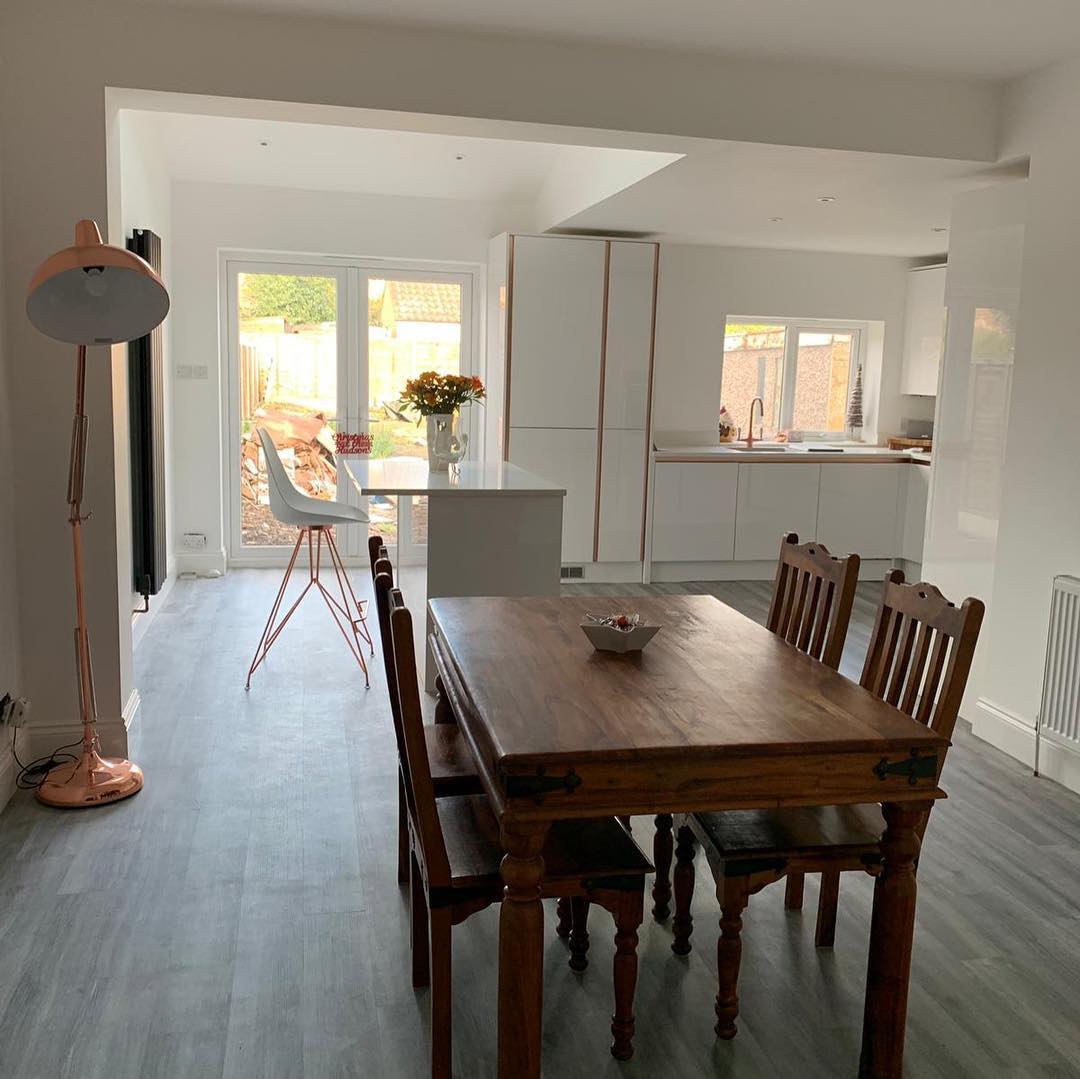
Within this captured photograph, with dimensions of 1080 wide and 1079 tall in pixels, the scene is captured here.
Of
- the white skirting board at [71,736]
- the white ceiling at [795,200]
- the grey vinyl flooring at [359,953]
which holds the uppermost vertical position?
the white ceiling at [795,200]

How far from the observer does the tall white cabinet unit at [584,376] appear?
655cm

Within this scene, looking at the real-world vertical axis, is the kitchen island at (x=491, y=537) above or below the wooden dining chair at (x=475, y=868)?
above

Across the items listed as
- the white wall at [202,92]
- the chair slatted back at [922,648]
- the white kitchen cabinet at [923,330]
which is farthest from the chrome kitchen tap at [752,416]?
the chair slatted back at [922,648]

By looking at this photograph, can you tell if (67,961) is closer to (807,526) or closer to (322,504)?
(322,504)

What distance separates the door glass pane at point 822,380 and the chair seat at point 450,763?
19.0ft

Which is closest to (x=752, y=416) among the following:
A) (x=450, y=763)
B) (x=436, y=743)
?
(x=436, y=743)

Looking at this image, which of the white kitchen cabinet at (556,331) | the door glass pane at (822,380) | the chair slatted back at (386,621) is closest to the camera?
the chair slatted back at (386,621)

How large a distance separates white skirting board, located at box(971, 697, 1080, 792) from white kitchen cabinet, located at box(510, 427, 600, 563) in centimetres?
306

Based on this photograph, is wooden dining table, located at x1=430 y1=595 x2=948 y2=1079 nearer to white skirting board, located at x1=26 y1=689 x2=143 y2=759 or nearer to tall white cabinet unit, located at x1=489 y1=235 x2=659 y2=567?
white skirting board, located at x1=26 y1=689 x2=143 y2=759

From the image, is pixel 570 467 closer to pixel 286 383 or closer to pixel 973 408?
pixel 286 383

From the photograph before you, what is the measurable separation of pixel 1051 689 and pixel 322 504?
118 inches

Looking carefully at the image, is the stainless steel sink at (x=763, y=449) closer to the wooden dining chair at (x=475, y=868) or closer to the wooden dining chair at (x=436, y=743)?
the wooden dining chair at (x=436, y=743)

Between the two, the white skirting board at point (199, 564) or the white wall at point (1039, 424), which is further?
the white skirting board at point (199, 564)

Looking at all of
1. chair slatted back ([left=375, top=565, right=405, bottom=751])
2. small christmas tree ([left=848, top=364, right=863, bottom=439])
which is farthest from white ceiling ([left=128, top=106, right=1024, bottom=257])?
chair slatted back ([left=375, top=565, right=405, bottom=751])
